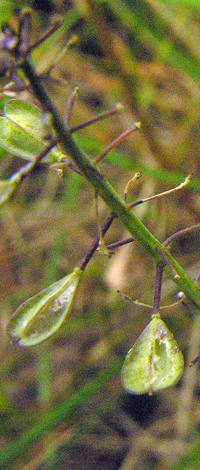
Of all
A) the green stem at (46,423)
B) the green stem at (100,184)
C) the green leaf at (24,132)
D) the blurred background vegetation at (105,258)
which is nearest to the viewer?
the green stem at (100,184)

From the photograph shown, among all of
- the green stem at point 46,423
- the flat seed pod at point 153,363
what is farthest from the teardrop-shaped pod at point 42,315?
the green stem at point 46,423

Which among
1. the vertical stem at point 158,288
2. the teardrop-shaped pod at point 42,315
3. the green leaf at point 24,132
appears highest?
the green leaf at point 24,132

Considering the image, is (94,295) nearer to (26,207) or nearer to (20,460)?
(26,207)

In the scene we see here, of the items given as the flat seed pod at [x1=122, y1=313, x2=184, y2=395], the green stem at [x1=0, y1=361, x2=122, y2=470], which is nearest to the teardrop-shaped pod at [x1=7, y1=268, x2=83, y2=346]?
the flat seed pod at [x1=122, y1=313, x2=184, y2=395]

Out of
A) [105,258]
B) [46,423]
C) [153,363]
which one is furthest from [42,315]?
[105,258]

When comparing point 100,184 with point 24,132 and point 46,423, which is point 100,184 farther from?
point 46,423

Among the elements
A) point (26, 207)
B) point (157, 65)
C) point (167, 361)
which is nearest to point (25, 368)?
point (26, 207)

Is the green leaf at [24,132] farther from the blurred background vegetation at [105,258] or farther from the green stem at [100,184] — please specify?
the blurred background vegetation at [105,258]

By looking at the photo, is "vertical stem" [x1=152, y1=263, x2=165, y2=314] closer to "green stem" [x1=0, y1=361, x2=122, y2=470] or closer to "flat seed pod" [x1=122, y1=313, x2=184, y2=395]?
"flat seed pod" [x1=122, y1=313, x2=184, y2=395]
